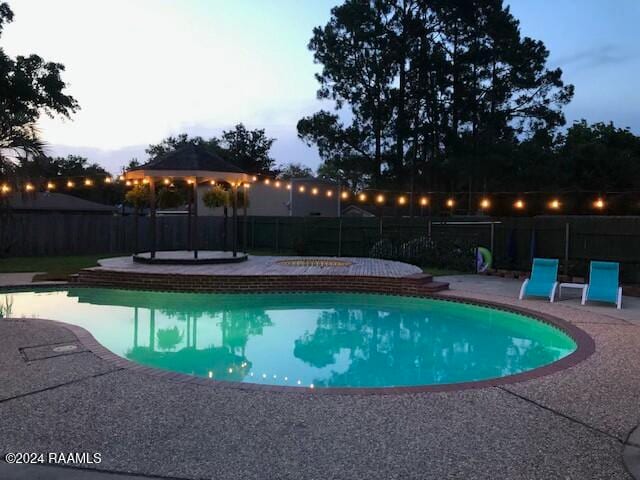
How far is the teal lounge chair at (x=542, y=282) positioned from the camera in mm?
11422

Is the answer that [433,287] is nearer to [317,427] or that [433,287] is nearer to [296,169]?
A: [317,427]

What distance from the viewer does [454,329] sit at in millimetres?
9836

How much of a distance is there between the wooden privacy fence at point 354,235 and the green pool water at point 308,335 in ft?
16.2

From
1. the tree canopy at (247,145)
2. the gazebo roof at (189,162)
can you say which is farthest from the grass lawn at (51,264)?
the tree canopy at (247,145)

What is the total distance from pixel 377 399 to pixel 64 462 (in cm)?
262

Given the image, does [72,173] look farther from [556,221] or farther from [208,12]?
[556,221]

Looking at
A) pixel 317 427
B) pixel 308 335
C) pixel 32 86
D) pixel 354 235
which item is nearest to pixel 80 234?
pixel 32 86

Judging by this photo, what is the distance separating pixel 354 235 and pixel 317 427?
17150 mm

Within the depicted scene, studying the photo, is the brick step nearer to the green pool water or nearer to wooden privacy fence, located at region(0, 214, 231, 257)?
the green pool water

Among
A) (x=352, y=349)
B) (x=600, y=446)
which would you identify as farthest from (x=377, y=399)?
(x=352, y=349)

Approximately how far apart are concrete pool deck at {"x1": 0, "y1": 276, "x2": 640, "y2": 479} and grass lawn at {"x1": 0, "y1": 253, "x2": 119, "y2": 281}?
9.60 meters

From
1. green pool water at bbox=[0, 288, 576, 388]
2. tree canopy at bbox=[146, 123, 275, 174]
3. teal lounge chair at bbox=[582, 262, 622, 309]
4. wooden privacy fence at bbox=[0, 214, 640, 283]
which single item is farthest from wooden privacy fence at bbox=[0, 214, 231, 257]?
tree canopy at bbox=[146, 123, 275, 174]

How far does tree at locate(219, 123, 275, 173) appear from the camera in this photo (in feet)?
188

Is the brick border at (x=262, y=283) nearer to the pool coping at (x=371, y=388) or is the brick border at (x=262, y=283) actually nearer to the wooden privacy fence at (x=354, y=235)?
the wooden privacy fence at (x=354, y=235)
